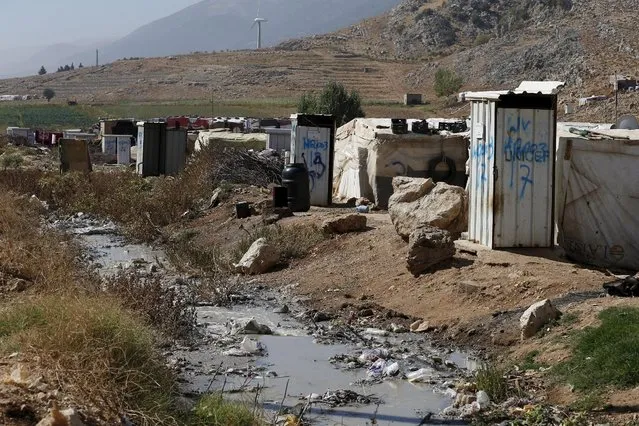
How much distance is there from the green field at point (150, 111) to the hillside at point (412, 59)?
23.8ft

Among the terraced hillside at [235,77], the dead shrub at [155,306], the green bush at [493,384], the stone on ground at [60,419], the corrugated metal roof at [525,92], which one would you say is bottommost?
the green bush at [493,384]

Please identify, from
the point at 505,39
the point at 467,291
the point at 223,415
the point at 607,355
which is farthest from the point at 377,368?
the point at 505,39

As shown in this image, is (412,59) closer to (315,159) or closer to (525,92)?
(315,159)

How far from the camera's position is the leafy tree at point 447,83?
7565 centimetres

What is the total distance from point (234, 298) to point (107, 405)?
235 inches

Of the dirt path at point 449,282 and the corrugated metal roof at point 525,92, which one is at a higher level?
the corrugated metal roof at point 525,92

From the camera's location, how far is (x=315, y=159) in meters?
18.1

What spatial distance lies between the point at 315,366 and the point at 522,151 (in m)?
3.84

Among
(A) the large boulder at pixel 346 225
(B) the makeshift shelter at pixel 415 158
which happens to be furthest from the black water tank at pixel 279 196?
(A) the large boulder at pixel 346 225

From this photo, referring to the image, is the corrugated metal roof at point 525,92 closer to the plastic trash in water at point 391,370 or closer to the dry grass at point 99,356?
the plastic trash in water at point 391,370

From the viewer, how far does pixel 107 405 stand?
566 centimetres

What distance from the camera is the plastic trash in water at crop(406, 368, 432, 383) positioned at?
8.08 m

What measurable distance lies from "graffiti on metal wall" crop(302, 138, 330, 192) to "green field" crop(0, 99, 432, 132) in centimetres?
4521

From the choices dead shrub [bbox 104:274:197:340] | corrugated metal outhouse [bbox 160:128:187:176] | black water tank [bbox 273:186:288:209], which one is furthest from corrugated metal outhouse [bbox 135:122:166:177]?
dead shrub [bbox 104:274:197:340]
